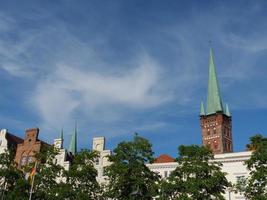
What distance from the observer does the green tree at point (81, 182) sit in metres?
47.7

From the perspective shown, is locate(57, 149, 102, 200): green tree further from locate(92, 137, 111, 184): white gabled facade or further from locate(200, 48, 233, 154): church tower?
locate(200, 48, 233, 154): church tower

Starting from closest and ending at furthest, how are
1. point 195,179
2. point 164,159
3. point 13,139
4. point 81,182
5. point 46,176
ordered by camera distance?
1. point 195,179
2. point 81,182
3. point 46,176
4. point 164,159
5. point 13,139

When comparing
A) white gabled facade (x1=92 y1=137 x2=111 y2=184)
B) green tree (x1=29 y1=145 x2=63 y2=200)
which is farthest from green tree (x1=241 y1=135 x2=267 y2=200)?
white gabled facade (x1=92 y1=137 x2=111 y2=184)

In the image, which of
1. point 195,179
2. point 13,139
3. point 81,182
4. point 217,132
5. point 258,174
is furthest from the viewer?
point 217,132

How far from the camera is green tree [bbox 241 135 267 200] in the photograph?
4097 cm

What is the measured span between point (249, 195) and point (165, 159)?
30.9 metres

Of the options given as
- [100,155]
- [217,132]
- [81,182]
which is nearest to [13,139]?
[100,155]

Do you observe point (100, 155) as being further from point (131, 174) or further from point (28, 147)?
point (131, 174)

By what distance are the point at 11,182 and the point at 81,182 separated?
991 centimetres

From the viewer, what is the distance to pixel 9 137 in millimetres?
76688

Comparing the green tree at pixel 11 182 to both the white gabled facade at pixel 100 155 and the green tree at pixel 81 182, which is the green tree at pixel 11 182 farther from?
the white gabled facade at pixel 100 155

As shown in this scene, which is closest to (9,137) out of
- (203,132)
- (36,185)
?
(36,185)

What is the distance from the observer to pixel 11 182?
52.9m

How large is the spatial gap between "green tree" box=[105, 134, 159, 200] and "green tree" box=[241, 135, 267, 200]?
10.3 metres
